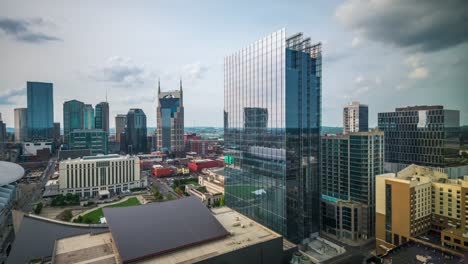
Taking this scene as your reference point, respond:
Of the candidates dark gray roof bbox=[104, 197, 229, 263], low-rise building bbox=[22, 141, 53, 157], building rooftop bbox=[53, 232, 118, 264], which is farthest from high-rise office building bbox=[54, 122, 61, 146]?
dark gray roof bbox=[104, 197, 229, 263]

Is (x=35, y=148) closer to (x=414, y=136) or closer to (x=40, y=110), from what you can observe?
(x=40, y=110)

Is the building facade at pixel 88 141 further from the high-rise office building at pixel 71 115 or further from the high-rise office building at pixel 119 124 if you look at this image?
the high-rise office building at pixel 71 115

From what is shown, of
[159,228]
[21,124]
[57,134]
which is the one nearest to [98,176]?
[159,228]

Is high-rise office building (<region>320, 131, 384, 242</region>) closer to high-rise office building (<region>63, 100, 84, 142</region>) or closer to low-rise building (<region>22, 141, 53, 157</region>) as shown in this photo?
low-rise building (<region>22, 141, 53, 157</region>)

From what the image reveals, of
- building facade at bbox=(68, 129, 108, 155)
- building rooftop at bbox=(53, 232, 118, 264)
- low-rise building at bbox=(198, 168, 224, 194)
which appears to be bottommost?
low-rise building at bbox=(198, 168, 224, 194)

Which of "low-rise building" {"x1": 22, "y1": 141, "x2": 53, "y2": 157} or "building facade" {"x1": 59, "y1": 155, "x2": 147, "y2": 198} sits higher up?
"low-rise building" {"x1": 22, "y1": 141, "x2": 53, "y2": 157}

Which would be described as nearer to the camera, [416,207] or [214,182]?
[416,207]
